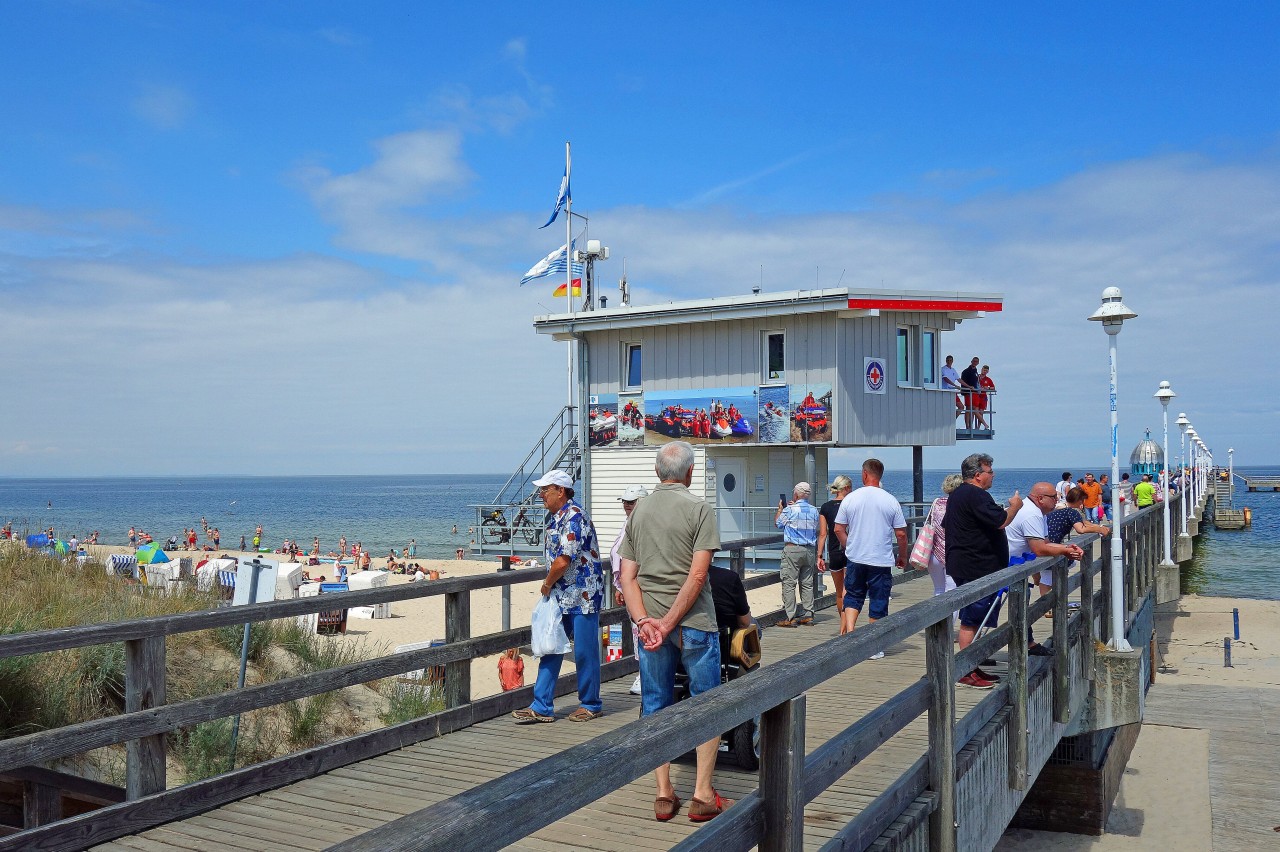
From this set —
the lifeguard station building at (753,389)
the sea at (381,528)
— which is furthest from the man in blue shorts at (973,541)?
the lifeguard station building at (753,389)

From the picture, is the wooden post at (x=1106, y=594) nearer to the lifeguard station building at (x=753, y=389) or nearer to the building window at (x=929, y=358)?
the lifeguard station building at (x=753, y=389)

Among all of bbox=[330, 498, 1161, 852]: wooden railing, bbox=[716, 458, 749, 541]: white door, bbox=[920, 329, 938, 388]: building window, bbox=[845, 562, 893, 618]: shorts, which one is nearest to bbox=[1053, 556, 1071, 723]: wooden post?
bbox=[330, 498, 1161, 852]: wooden railing

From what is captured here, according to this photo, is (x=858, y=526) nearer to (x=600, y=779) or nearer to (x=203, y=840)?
(x=203, y=840)

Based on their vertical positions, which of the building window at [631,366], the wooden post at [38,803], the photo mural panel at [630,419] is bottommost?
the wooden post at [38,803]

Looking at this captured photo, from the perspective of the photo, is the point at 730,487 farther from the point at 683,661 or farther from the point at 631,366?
the point at 683,661

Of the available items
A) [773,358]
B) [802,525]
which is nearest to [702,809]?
[802,525]

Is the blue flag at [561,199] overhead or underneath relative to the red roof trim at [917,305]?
overhead

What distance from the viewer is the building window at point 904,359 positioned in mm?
24594

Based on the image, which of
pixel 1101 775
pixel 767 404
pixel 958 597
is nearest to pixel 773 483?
pixel 767 404

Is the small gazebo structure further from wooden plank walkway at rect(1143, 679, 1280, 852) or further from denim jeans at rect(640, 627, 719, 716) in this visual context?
denim jeans at rect(640, 627, 719, 716)

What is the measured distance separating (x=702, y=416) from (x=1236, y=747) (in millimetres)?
12877

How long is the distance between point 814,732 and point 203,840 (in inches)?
140

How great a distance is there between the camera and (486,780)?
5695 mm

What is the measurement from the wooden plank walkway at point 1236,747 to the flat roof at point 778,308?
369 inches
